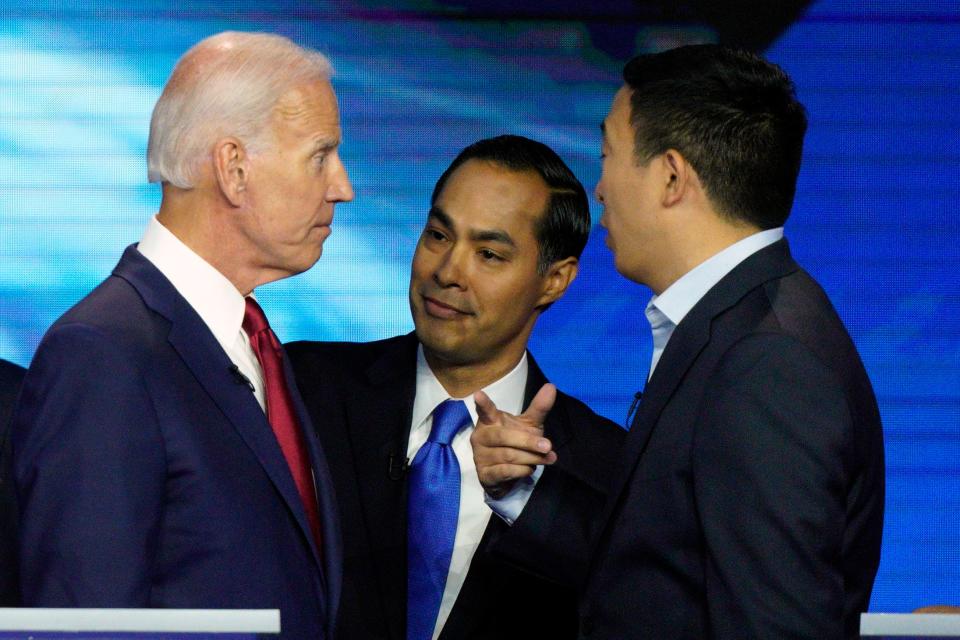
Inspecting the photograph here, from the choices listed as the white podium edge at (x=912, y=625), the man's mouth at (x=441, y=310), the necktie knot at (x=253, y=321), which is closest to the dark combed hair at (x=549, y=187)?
the man's mouth at (x=441, y=310)

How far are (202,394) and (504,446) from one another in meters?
0.59

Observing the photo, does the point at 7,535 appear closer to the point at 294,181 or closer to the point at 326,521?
the point at 326,521

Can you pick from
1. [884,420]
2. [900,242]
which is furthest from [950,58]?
[884,420]

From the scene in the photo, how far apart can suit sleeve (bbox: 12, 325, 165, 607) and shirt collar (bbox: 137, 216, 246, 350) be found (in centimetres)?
25

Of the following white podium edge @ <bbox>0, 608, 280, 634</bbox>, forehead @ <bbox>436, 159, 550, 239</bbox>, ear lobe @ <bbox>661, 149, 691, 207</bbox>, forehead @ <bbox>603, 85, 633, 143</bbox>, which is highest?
forehead @ <bbox>436, 159, 550, 239</bbox>

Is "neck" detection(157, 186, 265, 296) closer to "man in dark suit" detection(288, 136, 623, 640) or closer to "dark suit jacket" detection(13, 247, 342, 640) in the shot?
"dark suit jacket" detection(13, 247, 342, 640)

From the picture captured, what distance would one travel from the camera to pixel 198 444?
2137 mm

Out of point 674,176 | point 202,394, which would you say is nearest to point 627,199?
point 674,176

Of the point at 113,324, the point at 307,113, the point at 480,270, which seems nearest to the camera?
the point at 113,324

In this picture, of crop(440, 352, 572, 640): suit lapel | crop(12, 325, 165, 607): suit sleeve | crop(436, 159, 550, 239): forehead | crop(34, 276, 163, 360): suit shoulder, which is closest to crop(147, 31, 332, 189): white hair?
crop(34, 276, 163, 360): suit shoulder

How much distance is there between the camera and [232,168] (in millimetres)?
2357

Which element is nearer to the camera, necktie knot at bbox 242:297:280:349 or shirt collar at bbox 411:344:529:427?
necktie knot at bbox 242:297:280:349

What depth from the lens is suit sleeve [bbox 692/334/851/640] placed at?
2.01 metres

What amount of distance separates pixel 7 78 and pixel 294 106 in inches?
75.4
